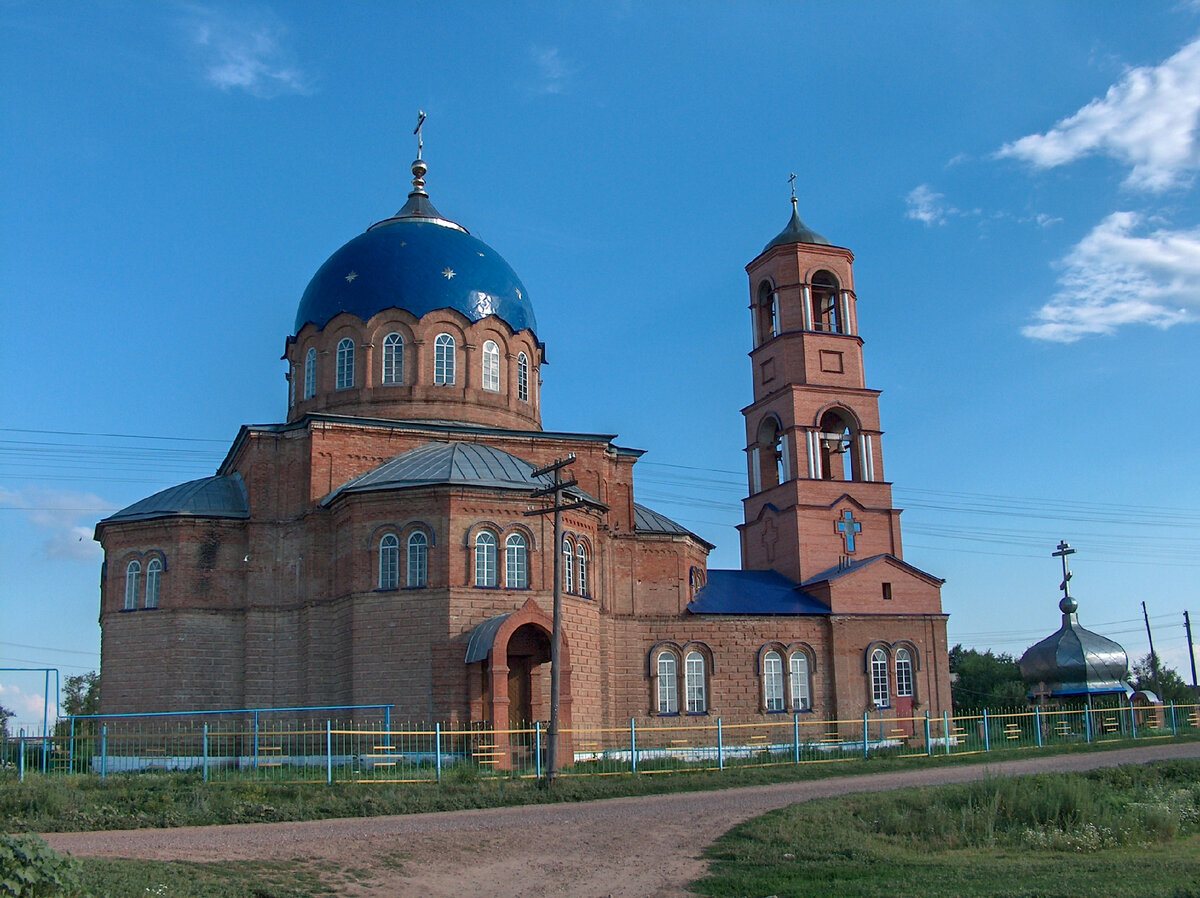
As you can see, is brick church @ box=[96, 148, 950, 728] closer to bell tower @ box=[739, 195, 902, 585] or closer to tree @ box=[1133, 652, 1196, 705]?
bell tower @ box=[739, 195, 902, 585]

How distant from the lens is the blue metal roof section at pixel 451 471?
24172mm

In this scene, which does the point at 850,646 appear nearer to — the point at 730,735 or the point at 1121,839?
the point at 730,735

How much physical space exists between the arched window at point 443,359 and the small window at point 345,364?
2.06 meters

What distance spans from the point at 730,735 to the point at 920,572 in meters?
6.95

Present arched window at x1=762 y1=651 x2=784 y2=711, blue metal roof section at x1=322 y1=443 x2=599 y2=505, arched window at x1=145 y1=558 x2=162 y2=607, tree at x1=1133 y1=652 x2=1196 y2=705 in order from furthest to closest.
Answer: tree at x1=1133 y1=652 x2=1196 y2=705 < arched window at x1=762 y1=651 x2=784 y2=711 < arched window at x1=145 y1=558 x2=162 y2=607 < blue metal roof section at x1=322 y1=443 x2=599 y2=505

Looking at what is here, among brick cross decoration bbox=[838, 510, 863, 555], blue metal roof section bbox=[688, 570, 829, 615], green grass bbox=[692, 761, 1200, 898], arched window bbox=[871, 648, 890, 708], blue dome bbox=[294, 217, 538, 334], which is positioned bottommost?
green grass bbox=[692, 761, 1200, 898]

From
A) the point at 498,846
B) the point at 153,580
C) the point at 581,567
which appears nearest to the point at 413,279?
the point at 581,567

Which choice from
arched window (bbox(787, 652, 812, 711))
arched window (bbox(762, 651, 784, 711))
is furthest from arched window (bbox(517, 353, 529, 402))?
arched window (bbox(787, 652, 812, 711))

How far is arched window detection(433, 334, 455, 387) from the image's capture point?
28.7 metres

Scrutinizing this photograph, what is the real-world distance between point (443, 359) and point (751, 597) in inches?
379

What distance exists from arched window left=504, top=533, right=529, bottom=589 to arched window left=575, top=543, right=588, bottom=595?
4.53ft

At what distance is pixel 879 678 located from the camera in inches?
1180

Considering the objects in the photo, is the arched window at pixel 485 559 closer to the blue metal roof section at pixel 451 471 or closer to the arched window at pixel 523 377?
the blue metal roof section at pixel 451 471

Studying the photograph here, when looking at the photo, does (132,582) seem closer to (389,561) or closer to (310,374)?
(389,561)
